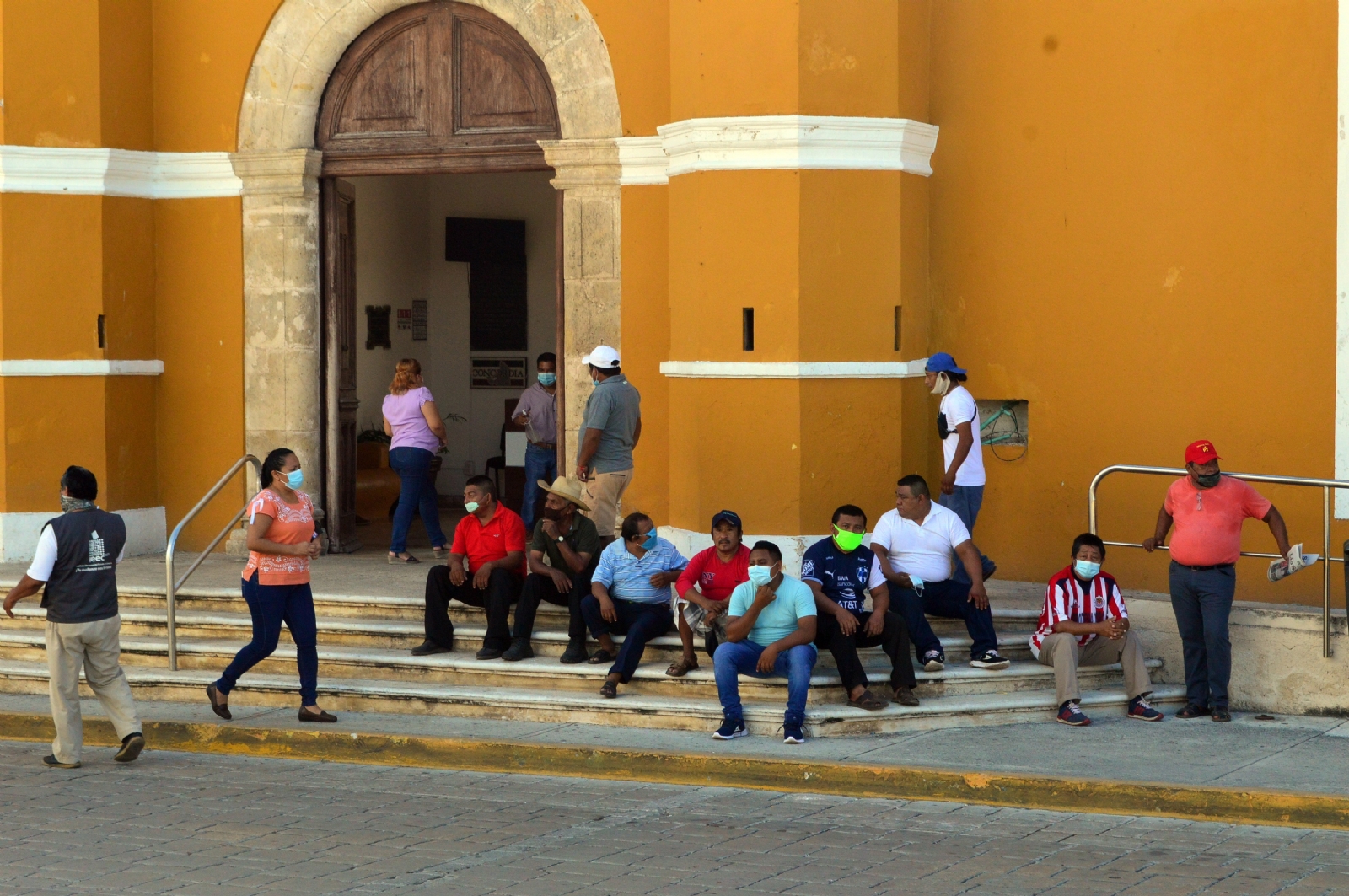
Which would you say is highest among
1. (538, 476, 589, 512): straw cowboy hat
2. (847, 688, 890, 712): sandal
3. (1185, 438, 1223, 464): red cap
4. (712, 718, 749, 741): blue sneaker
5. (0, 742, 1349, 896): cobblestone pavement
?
(1185, 438, 1223, 464): red cap

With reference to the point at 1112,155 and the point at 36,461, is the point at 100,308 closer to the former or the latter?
the point at 36,461

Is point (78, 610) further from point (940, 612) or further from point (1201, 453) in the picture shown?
point (1201, 453)

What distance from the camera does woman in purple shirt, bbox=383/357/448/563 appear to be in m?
12.0

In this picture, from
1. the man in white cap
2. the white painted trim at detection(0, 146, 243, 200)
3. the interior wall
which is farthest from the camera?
the interior wall

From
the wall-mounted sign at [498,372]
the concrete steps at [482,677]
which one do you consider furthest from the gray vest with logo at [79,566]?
the wall-mounted sign at [498,372]

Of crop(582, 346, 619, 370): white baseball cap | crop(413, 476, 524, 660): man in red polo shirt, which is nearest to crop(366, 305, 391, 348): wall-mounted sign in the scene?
crop(582, 346, 619, 370): white baseball cap

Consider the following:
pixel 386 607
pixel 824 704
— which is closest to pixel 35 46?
→ pixel 386 607

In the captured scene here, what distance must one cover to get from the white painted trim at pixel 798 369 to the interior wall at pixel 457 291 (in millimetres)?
7275

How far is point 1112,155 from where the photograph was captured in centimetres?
1092

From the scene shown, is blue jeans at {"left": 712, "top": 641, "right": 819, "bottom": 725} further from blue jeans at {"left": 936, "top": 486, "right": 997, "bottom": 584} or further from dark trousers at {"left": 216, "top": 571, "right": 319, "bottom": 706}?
dark trousers at {"left": 216, "top": 571, "right": 319, "bottom": 706}

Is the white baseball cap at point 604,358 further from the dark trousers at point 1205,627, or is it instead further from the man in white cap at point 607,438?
the dark trousers at point 1205,627

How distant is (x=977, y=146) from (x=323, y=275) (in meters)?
5.08

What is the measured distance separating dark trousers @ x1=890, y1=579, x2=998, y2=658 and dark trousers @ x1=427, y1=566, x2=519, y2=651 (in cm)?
231

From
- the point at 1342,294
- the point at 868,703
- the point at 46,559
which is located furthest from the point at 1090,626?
the point at 46,559
